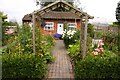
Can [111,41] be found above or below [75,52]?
above

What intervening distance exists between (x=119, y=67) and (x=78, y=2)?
31847mm

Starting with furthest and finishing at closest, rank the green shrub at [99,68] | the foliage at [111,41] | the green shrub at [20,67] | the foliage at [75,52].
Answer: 1. the foliage at [111,41]
2. the foliage at [75,52]
3. the green shrub at [99,68]
4. the green shrub at [20,67]

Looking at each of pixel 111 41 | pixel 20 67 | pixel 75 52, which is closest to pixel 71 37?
pixel 111 41

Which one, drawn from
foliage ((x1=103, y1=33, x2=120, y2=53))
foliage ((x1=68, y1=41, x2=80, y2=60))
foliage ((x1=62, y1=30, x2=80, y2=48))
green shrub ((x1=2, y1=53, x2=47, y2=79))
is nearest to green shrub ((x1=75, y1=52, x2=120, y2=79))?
green shrub ((x1=2, y1=53, x2=47, y2=79))

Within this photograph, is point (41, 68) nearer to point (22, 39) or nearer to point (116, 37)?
point (22, 39)

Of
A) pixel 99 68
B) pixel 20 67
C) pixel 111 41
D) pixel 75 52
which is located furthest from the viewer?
pixel 111 41

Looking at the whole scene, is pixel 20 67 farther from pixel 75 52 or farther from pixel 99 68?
pixel 75 52

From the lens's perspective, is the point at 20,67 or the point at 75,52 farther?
the point at 75,52

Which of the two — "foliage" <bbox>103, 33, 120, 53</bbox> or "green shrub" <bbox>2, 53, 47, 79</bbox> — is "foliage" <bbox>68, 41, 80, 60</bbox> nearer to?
"green shrub" <bbox>2, 53, 47, 79</bbox>

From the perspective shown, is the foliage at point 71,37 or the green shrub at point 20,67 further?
the foliage at point 71,37

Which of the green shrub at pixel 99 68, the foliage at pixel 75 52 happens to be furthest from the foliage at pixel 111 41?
the green shrub at pixel 99 68

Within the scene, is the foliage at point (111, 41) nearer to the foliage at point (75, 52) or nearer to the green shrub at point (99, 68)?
the foliage at point (75, 52)

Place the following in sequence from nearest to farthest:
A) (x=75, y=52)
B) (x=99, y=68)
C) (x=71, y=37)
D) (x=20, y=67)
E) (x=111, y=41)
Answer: (x=20, y=67) → (x=99, y=68) → (x=75, y=52) → (x=71, y=37) → (x=111, y=41)

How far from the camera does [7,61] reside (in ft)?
21.6
